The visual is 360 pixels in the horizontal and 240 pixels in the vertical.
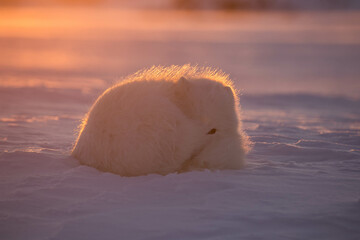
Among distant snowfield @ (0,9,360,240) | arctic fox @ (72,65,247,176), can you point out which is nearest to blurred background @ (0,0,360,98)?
distant snowfield @ (0,9,360,240)

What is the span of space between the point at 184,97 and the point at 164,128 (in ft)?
1.57

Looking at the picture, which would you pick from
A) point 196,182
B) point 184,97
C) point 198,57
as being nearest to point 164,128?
point 184,97

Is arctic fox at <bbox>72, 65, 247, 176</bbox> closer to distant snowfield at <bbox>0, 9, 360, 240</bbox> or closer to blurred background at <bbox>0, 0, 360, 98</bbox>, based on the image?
distant snowfield at <bbox>0, 9, 360, 240</bbox>

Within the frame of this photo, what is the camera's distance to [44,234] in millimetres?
3607

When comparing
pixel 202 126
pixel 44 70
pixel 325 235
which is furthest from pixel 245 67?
pixel 325 235

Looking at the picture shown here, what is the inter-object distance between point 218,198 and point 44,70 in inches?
549

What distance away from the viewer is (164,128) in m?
4.69

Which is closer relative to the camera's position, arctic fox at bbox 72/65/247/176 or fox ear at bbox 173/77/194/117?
arctic fox at bbox 72/65/247/176

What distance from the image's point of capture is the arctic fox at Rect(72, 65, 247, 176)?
4684 millimetres

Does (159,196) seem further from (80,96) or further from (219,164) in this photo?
(80,96)

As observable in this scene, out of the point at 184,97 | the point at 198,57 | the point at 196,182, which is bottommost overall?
the point at 196,182

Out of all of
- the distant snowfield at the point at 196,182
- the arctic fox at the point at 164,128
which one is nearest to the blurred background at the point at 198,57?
the distant snowfield at the point at 196,182

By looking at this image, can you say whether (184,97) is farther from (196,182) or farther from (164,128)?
(196,182)

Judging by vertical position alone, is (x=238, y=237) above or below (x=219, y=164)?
below
